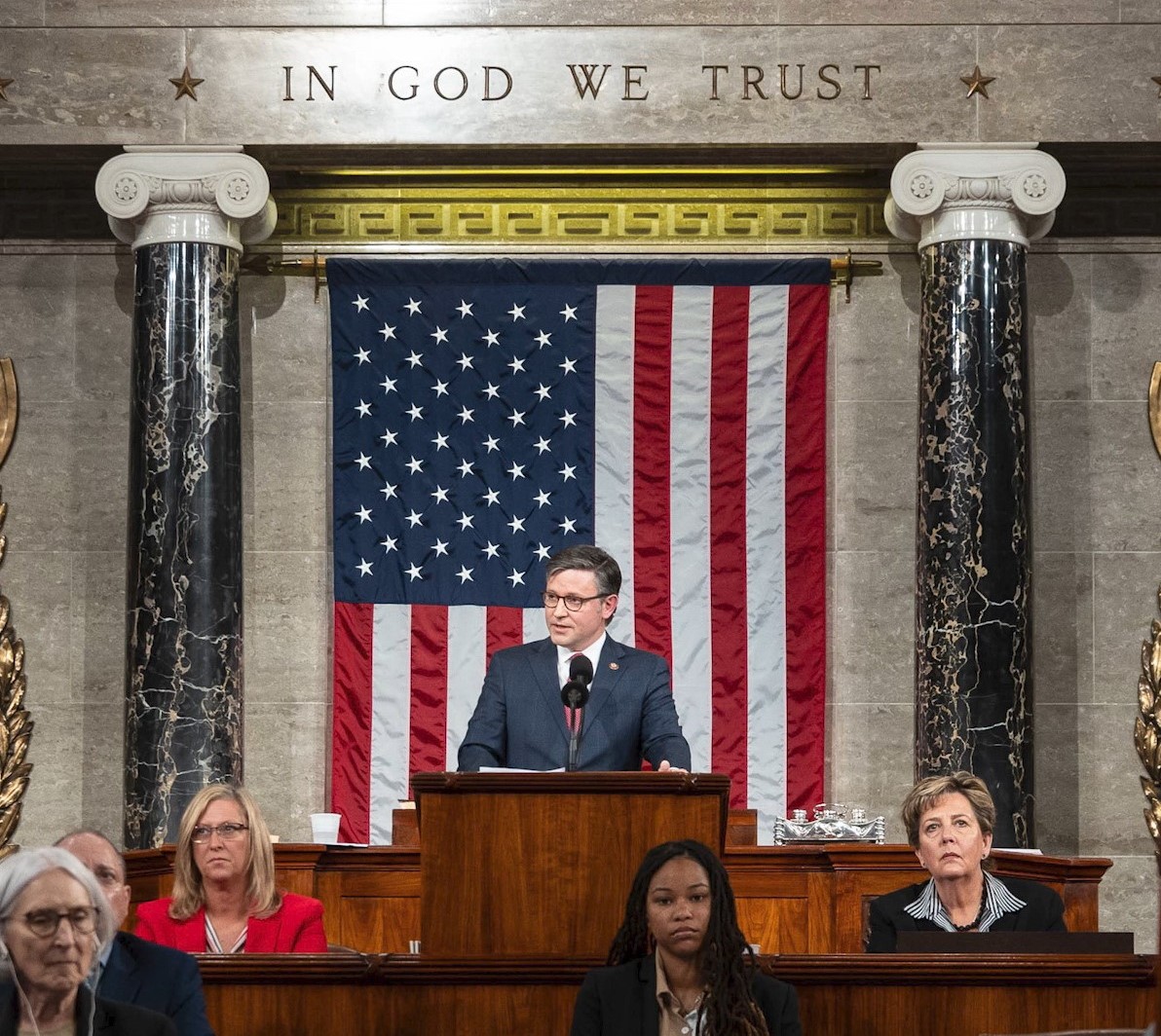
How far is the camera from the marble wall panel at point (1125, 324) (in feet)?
37.0

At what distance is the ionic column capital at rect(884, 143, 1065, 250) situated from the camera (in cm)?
1033

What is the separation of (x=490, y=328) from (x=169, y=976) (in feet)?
22.9

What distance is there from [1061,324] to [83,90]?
5.61 meters

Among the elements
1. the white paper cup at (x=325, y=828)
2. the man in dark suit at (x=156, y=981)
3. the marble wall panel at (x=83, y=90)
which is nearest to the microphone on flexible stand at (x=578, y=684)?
the man in dark suit at (x=156, y=981)

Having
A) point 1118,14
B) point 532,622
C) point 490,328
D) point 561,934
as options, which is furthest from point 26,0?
point 561,934

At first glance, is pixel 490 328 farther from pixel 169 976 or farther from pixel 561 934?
pixel 169 976

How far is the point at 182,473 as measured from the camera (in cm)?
1022

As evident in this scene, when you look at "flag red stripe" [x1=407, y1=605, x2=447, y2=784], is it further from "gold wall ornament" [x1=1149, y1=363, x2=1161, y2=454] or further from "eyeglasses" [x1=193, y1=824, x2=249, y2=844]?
"eyeglasses" [x1=193, y1=824, x2=249, y2=844]

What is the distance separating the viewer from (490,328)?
1121 centimetres

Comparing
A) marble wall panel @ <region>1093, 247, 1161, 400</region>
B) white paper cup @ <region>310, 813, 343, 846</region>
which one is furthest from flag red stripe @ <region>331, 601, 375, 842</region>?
marble wall panel @ <region>1093, 247, 1161, 400</region>

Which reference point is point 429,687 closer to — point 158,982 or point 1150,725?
point 1150,725

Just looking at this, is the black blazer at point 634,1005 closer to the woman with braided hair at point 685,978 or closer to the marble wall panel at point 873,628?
the woman with braided hair at point 685,978

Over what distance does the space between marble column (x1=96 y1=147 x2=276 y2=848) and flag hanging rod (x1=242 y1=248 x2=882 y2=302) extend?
30.6 inches

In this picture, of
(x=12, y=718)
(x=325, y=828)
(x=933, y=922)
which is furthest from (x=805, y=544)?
(x=933, y=922)
